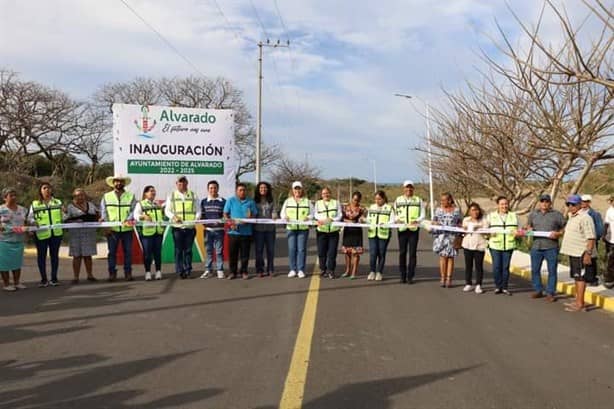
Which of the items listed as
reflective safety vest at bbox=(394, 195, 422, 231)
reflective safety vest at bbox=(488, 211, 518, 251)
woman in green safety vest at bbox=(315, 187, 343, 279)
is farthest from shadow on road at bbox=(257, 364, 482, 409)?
woman in green safety vest at bbox=(315, 187, 343, 279)

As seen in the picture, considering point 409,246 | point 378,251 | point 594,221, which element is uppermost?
point 594,221

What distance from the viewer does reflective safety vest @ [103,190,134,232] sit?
970cm

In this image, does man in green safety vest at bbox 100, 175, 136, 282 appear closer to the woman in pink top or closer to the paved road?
the paved road

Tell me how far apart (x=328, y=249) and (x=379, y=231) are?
1.07 meters

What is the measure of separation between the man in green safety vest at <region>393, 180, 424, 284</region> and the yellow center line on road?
2.55 meters

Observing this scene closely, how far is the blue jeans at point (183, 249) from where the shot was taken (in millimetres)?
10102

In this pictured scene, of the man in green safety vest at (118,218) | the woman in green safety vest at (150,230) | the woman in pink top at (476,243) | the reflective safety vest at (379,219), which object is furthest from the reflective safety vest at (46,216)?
the woman in pink top at (476,243)

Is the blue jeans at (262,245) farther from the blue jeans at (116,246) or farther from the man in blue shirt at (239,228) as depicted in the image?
the blue jeans at (116,246)

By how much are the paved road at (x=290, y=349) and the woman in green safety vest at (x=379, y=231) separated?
3.95 ft

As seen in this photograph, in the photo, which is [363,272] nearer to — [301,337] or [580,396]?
[301,337]

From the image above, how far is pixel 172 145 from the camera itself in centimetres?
1276

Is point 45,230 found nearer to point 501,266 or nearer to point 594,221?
point 501,266

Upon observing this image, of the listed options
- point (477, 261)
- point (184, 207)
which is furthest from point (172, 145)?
point (477, 261)

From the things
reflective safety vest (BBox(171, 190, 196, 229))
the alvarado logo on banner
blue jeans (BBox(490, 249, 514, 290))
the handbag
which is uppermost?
the alvarado logo on banner
